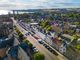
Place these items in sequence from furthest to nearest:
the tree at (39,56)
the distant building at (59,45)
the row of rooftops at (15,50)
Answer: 1. the distant building at (59,45)
2. the row of rooftops at (15,50)
3. the tree at (39,56)

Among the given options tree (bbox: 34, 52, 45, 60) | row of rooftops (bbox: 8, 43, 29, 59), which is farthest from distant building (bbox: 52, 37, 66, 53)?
row of rooftops (bbox: 8, 43, 29, 59)

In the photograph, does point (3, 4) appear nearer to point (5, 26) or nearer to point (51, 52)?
point (5, 26)

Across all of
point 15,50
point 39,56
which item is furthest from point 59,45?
point 39,56

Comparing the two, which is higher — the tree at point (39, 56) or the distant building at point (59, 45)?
the tree at point (39, 56)

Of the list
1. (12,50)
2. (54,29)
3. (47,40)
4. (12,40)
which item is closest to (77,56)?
(12,50)

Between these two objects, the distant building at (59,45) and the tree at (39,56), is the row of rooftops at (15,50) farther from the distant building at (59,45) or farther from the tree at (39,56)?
the distant building at (59,45)

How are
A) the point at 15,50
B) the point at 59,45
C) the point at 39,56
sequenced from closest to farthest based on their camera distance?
the point at 39,56 → the point at 15,50 → the point at 59,45

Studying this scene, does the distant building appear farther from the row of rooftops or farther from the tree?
the row of rooftops

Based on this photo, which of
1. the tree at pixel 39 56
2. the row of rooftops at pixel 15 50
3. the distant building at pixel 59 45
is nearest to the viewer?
the tree at pixel 39 56

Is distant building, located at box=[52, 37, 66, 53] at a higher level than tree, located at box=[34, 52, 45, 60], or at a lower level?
lower

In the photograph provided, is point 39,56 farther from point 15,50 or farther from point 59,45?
point 59,45

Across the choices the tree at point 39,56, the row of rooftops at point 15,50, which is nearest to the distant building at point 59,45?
the tree at point 39,56
